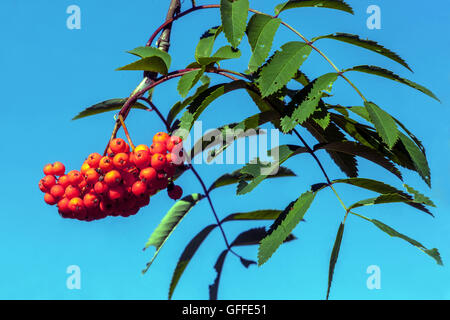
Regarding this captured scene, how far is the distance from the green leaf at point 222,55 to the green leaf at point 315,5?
281mm

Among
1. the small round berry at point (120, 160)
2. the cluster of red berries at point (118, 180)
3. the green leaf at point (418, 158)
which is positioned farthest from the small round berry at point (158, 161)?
the green leaf at point (418, 158)

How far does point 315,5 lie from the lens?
1900mm

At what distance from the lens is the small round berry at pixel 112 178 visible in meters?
1.79

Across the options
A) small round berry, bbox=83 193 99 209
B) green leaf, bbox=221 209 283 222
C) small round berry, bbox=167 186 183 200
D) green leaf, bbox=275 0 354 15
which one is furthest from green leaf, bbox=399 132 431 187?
small round berry, bbox=83 193 99 209

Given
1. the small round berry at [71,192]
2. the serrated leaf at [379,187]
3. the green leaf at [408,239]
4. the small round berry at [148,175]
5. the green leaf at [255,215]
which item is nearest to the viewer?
the green leaf at [408,239]

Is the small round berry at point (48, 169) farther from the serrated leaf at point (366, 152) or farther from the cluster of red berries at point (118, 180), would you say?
the serrated leaf at point (366, 152)

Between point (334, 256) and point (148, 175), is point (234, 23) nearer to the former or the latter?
point (148, 175)

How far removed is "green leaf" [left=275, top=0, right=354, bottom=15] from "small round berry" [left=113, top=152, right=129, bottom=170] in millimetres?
810

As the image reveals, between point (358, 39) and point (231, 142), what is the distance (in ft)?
1.99

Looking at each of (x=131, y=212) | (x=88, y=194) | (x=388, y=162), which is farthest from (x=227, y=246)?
(x=388, y=162)

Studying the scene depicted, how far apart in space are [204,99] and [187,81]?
0.30ft

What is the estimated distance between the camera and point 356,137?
6.18 ft

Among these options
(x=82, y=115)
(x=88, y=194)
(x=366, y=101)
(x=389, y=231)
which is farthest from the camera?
(x=82, y=115)
